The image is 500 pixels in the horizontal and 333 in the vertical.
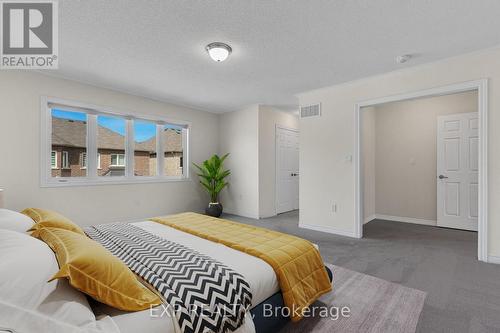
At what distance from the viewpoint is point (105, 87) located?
404cm

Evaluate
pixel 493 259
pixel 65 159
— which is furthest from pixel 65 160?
pixel 493 259

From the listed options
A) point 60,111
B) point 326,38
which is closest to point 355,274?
point 326,38

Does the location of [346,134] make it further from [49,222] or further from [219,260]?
[49,222]

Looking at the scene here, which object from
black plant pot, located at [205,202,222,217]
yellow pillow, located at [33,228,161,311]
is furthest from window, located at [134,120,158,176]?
yellow pillow, located at [33,228,161,311]

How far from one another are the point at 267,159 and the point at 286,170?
2.62 ft

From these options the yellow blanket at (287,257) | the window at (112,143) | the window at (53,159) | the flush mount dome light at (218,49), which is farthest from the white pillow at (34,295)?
the window at (112,143)

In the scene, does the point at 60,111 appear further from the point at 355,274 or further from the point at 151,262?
the point at 355,274

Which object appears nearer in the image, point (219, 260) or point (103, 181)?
point (219, 260)

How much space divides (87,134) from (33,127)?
70 centimetres

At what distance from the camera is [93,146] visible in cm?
405

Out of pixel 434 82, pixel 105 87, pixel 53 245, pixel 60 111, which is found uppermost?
pixel 105 87

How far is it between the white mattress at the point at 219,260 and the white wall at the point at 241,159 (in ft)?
10.0

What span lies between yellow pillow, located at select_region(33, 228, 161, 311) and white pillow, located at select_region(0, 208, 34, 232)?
77cm

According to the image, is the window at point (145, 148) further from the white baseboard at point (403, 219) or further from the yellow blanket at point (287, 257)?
the white baseboard at point (403, 219)
